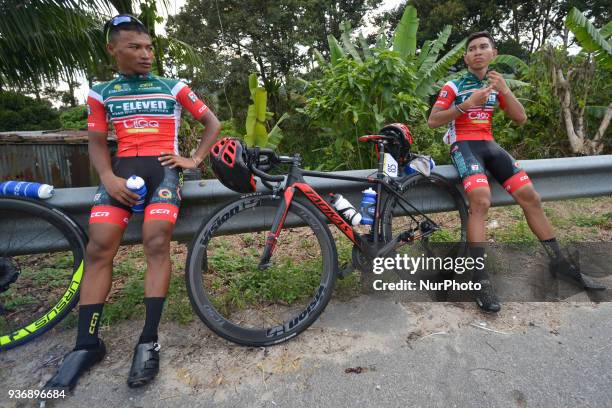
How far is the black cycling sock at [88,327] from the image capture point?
1802 millimetres

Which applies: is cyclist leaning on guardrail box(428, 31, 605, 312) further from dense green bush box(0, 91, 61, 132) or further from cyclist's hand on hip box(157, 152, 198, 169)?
dense green bush box(0, 91, 61, 132)

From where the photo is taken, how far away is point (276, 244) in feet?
7.89

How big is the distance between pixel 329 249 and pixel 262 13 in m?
19.5

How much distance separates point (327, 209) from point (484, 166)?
1428 millimetres

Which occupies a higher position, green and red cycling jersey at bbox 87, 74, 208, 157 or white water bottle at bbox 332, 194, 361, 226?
green and red cycling jersey at bbox 87, 74, 208, 157

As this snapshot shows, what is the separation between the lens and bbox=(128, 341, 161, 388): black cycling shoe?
1.65 m

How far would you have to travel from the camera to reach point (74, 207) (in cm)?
215

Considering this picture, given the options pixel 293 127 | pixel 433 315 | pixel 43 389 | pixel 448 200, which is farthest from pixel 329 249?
pixel 293 127

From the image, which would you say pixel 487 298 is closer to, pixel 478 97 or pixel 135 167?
pixel 478 97

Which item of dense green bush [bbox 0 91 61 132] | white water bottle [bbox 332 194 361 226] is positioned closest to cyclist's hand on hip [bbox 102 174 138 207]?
white water bottle [bbox 332 194 361 226]

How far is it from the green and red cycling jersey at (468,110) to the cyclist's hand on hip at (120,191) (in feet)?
7.73

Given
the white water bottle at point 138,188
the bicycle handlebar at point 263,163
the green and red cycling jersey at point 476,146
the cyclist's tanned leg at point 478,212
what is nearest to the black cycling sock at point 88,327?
the white water bottle at point 138,188

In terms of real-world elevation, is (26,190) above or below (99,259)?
above

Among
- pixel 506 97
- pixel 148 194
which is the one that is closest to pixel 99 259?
pixel 148 194
